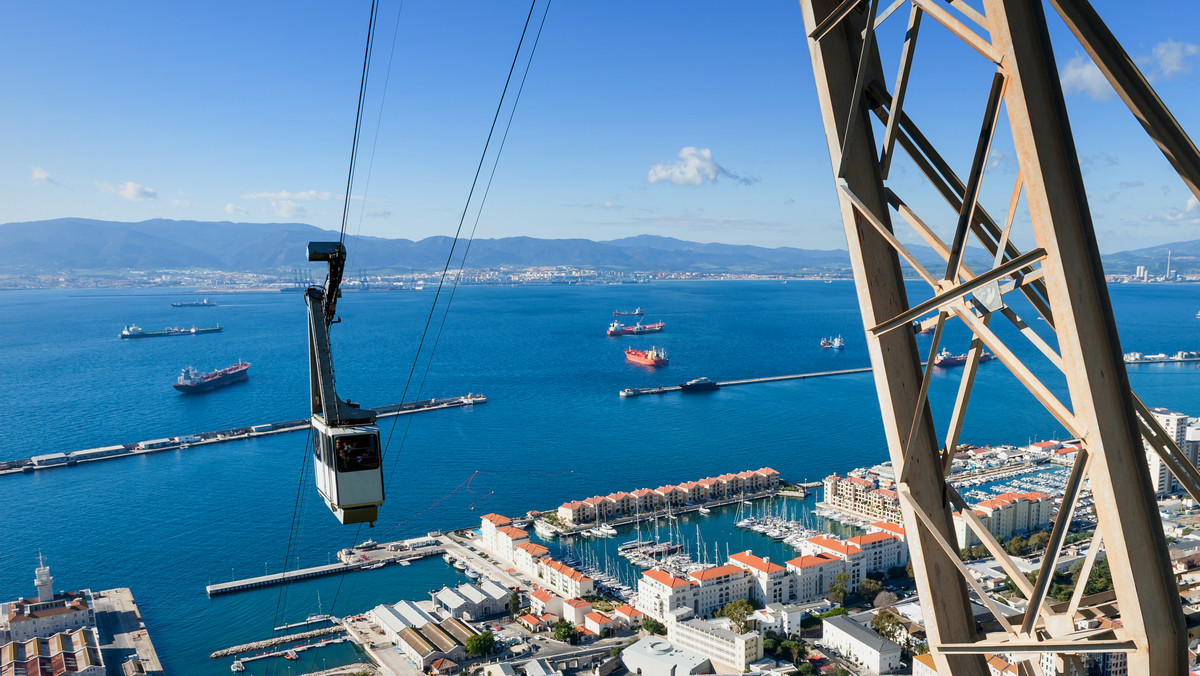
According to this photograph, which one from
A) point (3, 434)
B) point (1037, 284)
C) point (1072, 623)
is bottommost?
point (3, 434)

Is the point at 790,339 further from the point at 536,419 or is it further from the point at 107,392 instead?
the point at 107,392

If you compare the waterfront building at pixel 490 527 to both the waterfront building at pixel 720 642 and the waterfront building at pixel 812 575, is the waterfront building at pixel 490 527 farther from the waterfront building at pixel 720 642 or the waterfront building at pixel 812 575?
the waterfront building at pixel 812 575

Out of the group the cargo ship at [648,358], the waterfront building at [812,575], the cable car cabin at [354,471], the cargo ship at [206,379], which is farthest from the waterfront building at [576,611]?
the cargo ship at [206,379]

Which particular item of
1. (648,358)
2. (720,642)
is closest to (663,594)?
(720,642)

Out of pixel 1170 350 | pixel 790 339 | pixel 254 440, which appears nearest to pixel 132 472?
pixel 254 440

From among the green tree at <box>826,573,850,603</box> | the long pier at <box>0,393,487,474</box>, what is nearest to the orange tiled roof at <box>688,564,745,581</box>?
the green tree at <box>826,573,850,603</box>

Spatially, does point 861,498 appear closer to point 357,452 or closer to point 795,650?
point 795,650
